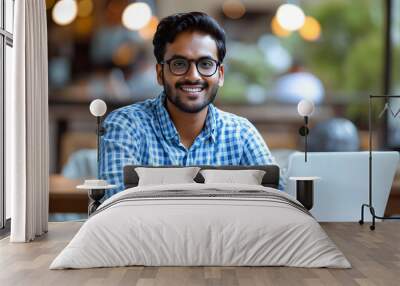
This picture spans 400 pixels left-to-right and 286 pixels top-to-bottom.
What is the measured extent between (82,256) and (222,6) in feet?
13.0

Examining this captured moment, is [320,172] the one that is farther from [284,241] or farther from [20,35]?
[20,35]

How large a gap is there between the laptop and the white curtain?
2612 mm

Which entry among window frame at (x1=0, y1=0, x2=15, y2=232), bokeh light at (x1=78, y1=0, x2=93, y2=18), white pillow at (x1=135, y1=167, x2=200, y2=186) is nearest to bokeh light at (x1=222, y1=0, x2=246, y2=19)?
bokeh light at (x1=78, y1=0, x2=93, y2=18)

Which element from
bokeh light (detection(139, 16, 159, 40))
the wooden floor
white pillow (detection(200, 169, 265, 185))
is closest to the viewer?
the wooden floor

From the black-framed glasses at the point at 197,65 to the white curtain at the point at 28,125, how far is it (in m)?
1.44

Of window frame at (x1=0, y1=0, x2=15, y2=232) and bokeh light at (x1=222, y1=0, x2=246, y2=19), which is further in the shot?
bokeh light at (x1=222, y1=0, x2=246, y2=19)

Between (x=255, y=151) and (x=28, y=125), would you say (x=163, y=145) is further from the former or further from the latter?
(x=28, y=125)

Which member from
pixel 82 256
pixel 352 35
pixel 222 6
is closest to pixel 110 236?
pixel 82 256

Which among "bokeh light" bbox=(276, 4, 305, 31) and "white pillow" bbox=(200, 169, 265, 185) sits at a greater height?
"bokeh light" bbox=(276, 4, 305, 31)

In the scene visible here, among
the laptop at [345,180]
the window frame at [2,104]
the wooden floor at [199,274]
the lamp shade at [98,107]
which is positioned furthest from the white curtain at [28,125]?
the laptop at [345,180]

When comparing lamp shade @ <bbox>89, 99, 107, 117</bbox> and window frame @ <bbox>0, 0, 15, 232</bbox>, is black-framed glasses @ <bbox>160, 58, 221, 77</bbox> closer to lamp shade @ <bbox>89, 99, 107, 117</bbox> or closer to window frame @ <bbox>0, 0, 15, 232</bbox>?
lamp shade @ <bbox>89, 99, 107, 117</bbox>

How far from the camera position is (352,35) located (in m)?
7.70

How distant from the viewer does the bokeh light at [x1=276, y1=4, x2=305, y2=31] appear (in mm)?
7602

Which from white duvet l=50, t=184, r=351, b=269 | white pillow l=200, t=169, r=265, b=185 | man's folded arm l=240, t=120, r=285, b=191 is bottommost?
white duvet l=50, t=184, r=351, b=269
